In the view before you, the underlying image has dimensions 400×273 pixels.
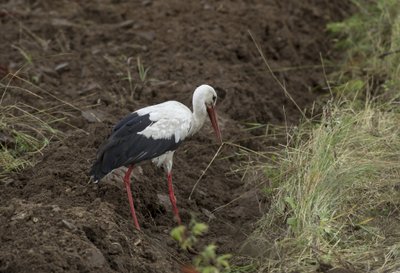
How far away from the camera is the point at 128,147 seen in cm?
676

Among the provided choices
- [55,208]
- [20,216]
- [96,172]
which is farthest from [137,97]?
[20,216]

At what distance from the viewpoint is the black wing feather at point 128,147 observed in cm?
664

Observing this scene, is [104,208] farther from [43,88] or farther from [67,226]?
[43,88]

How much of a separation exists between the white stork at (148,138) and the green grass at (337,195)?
77 centimetres

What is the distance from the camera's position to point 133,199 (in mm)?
7172

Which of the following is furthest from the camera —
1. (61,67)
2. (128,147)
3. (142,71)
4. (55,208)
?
(61,67)

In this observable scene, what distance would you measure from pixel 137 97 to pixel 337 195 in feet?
9.21

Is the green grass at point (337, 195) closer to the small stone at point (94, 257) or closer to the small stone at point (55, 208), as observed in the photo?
the small stone at point (94, 257)

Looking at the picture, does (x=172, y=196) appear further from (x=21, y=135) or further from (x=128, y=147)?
Answer: (x=21, y=135)

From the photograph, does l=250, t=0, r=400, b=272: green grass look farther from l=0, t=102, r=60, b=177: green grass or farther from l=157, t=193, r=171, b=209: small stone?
l=0, t=102, r=60, b=177: green grass

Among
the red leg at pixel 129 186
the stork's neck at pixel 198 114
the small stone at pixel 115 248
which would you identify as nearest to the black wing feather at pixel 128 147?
the red leg at pixel 129 186

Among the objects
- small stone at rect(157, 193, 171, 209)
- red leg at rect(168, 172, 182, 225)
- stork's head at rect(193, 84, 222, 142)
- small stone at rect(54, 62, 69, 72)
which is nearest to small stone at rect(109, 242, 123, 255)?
red leg at rect(168, 172, 182, 225)

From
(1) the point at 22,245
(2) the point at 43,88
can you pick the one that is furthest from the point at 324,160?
(2) the point at 43,88

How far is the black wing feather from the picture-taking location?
664cm
